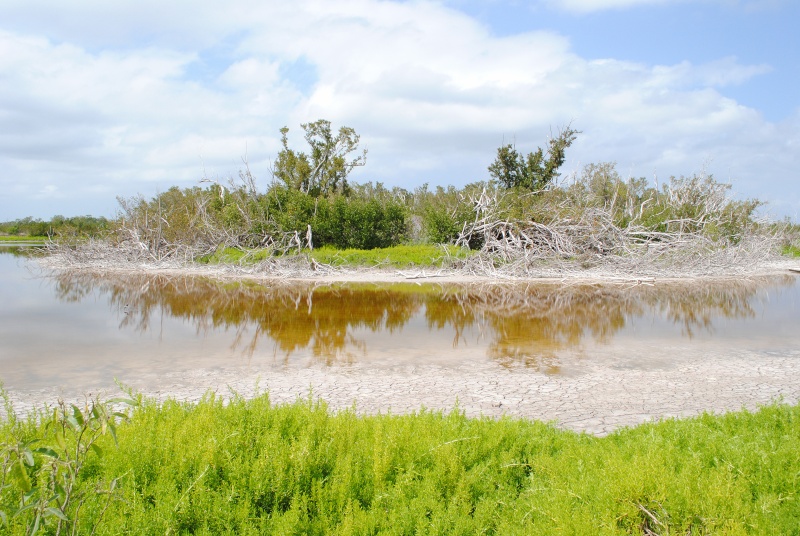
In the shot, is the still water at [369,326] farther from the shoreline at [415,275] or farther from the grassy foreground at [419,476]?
the grassy foreground at [419,476]

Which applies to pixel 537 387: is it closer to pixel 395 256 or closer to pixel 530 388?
pixel 530 388

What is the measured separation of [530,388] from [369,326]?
598 centimetres

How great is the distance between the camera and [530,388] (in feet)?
26.5

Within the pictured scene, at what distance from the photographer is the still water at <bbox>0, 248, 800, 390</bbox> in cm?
999

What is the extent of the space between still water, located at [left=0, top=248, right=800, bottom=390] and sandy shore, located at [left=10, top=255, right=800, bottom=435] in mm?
425

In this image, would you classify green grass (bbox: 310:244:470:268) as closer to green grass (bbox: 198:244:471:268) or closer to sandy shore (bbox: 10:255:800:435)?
green grass (bbox: 198:244:471:268)

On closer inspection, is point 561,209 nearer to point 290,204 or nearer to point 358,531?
point 290,204

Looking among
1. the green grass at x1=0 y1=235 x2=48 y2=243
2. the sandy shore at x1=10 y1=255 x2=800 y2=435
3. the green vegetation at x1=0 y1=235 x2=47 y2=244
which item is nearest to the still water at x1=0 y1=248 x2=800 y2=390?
the sandy shore at x1=10 y1=255 x2=800 y2=435

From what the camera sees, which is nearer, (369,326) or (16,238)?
(369,326)

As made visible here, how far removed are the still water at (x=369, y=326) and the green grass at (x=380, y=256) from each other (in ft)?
14.6

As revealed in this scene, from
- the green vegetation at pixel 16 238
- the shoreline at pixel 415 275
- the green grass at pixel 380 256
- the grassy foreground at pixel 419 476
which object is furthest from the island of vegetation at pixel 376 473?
the green vegetation at pixel 16 238

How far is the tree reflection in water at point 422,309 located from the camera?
1171cm

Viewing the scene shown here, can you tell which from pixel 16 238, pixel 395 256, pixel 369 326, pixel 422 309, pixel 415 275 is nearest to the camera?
pixel 369 326

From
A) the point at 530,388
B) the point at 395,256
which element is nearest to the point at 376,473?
the point at 530,388
